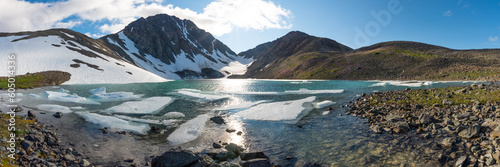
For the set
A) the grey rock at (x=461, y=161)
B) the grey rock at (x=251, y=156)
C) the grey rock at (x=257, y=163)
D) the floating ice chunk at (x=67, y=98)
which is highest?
the floating ice chunk at (x=67, y=98)

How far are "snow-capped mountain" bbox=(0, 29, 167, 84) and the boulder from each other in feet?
285

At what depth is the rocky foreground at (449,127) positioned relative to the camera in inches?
387

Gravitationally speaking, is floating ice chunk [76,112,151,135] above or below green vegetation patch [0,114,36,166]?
below

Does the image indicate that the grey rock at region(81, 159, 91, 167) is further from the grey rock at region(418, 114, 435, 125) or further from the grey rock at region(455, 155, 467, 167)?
the grey rock at region(418, 114, 435, 125)

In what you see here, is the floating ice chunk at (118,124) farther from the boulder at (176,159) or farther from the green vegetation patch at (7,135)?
the boulder at (176,159)

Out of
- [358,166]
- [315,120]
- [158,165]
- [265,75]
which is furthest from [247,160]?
[265,75]

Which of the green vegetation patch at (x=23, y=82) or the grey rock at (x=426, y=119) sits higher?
the green vegetation patch at (x=23, y=82)

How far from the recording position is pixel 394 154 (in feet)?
36.2

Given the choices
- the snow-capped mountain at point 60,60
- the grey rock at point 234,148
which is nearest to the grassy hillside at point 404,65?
the grey rock at point 234,148

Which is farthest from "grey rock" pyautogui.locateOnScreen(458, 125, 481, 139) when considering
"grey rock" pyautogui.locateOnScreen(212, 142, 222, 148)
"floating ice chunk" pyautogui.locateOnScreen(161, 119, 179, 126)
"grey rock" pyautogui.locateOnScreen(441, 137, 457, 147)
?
"floating ice chunk" pyautogui.locateOnScreen(161, 119, 179, 126)

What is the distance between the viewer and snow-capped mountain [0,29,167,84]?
79375mm

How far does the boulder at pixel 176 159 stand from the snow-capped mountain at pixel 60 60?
285 ft

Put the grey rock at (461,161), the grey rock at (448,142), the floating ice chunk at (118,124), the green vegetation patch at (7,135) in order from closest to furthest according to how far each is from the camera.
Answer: the green vegetation patch at (7,135)
the grey rock at (461,161)
the grey rock at (448,142)
the floating ice chunk at (118,124)

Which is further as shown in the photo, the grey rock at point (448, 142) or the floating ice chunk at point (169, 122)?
the floating ice chunk at point (169, 122)
